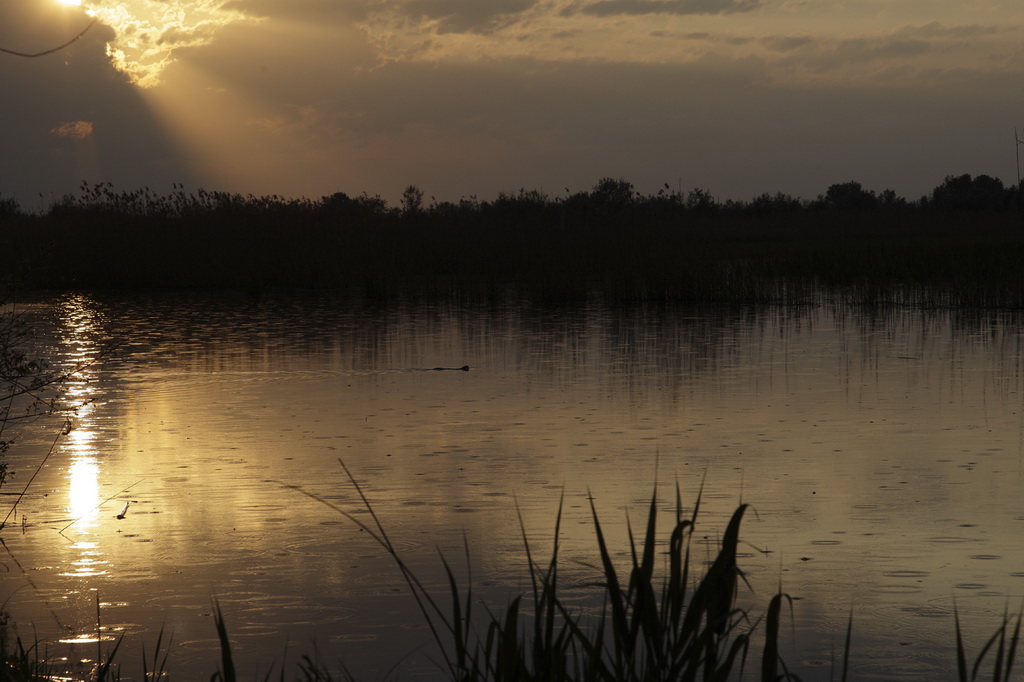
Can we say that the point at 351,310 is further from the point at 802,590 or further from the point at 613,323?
the point at 802,590

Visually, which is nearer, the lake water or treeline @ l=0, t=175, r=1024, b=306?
the lake water

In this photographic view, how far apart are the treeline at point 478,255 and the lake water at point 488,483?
5.11 meters

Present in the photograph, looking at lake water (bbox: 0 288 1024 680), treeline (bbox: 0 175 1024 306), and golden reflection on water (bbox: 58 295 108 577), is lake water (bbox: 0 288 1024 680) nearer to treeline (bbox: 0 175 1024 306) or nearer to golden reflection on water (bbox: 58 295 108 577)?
golden reflection on water (bbox: 58 295 108 577)

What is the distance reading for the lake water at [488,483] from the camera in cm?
384

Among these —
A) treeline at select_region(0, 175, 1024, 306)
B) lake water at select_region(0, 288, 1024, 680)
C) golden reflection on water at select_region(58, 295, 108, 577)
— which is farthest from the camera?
treeline at select_region(0, 175, 1024, 306)

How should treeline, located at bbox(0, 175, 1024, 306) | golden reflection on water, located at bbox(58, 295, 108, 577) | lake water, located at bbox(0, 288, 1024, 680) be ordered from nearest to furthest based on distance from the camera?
lake water, located at bbox(0, 288, 1024, 680)
golden reflection on water, located at bbox(58, 295, 108, 577)
treeline, located at bbox(0, 175, 1024, 306)

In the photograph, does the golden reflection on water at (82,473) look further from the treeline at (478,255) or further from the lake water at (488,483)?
the treeline at (478,255)

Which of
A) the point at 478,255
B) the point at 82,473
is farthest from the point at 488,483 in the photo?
the point at 478,255

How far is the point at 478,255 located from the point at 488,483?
1491 centimetres

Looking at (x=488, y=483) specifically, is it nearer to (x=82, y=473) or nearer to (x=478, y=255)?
(x=82, y=473)

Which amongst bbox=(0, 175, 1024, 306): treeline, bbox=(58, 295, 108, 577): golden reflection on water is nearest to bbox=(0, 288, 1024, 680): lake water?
bbox=(58, 295, 108, 577): golden reflection on water

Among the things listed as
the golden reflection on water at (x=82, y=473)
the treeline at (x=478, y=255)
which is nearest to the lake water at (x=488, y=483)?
the golden reflection on water at (x=82, y=473)

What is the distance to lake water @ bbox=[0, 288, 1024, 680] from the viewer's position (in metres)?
3.84

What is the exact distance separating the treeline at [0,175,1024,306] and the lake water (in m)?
5.11
